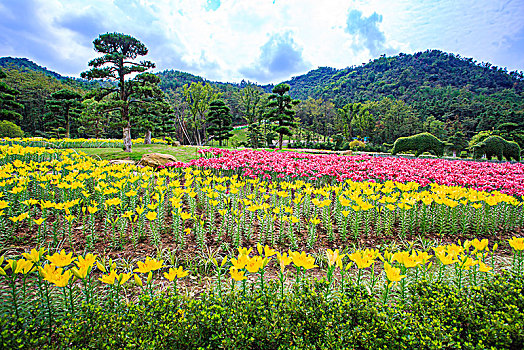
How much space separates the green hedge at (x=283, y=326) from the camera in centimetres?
150

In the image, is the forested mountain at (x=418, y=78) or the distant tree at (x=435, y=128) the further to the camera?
the forested mountain at (x=418, y=78)

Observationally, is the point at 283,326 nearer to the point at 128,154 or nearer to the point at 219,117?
the point at 128,154

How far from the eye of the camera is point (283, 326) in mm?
1566

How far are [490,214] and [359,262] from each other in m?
4.61

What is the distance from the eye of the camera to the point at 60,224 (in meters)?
3.72

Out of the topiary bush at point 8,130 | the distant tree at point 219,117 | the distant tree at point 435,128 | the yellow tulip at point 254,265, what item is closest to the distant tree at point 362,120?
the distant tree at point 435,128

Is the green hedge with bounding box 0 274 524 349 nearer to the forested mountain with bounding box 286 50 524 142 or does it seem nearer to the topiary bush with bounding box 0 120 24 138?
the topiary bush with bounding box 0 120 24 138

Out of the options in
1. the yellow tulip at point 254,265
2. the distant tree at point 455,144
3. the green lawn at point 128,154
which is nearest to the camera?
the yellow tulip at point 254,265

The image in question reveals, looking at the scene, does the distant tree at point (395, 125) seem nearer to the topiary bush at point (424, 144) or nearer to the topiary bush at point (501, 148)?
the topiary bush at point (501, 148)

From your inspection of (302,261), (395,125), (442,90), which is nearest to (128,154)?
(302,261)

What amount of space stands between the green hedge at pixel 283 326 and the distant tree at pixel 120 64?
12997 millimetres

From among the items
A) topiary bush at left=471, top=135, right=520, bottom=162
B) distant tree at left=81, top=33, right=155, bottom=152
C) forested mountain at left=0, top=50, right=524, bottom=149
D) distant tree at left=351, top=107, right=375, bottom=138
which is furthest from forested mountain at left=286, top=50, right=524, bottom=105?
distant tree at left=81, top=33, right=155, bottom=152

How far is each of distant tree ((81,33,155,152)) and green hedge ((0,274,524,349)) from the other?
12997mm

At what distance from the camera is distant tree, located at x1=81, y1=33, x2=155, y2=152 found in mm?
11500
